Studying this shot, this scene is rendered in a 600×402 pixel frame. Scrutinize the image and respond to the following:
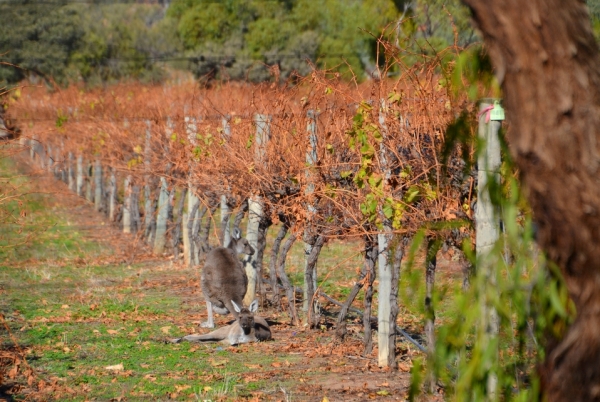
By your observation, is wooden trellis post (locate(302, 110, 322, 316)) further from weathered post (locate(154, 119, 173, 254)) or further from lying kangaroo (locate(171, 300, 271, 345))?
weathered post (locate(154, 119, 173, 254))

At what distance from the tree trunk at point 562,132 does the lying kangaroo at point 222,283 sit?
8.22 meters

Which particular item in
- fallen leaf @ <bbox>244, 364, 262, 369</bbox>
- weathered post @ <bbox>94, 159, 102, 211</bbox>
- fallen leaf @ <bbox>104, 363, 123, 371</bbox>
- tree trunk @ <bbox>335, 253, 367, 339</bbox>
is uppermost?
weathered post @ <bbox>94, 159, 102, 211</bbox>

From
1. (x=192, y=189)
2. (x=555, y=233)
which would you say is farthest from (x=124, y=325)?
(x=555, y=233)

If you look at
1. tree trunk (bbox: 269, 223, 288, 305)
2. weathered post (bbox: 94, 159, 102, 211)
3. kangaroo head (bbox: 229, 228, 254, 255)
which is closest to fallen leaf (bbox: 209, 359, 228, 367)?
kangaroo head (bbox: 229, 228, 254, 255)

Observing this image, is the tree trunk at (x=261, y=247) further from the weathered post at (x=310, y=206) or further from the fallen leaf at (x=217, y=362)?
the fallen leaf at (x=217, y=362)

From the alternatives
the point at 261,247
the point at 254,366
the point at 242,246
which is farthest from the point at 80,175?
the point at 254,366

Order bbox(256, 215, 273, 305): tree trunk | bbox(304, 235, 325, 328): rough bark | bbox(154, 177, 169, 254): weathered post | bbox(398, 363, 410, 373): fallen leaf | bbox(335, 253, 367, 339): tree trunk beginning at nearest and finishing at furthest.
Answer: bbox(398, 363, 410, 373): fallen leaf
bbox(335, 253, 367, 339): tree trunk
bbox(304, 235, 325, 328): rough bark
bbox(256, 215, 273, 305): tree trunk
bbox(154, 177, 169, 254): weathered post

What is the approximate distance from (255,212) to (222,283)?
1664 millimetres

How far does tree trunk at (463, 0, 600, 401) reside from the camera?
232 centimetres

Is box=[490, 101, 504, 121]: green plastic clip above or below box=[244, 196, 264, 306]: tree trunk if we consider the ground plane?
above

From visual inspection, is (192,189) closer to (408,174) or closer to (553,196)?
(408,174)

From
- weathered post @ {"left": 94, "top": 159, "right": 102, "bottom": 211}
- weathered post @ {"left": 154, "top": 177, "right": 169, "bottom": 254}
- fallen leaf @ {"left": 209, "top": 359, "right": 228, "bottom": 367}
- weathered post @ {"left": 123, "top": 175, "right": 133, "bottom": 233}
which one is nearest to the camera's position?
fallen leaf @ {"left": 209, "top": 359, "right": 228, "bottom": 367}

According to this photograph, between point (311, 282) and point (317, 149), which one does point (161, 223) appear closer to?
point (311, 282)

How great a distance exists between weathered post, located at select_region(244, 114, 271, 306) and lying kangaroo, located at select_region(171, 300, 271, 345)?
191cm
